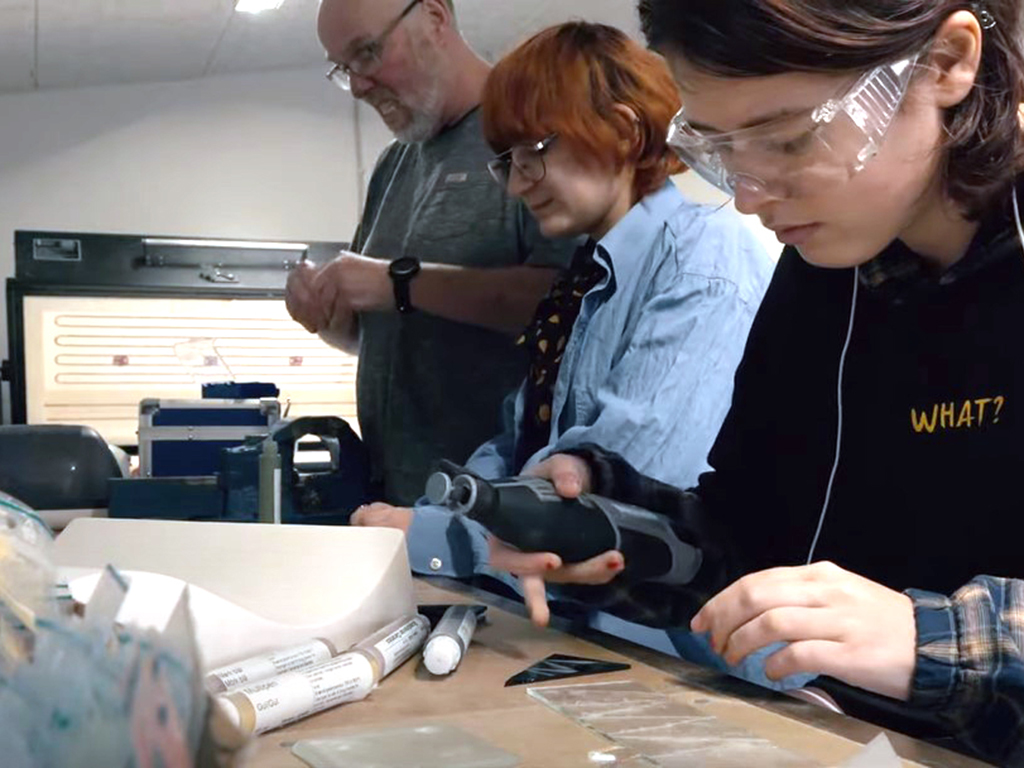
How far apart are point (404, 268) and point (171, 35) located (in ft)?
9.13

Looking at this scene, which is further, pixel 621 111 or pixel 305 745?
pixel 621 111

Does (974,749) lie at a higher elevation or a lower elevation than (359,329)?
lower

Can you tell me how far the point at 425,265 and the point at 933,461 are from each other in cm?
83

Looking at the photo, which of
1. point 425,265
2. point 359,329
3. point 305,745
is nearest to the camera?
point 305,745

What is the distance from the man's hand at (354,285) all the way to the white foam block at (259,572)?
0.64 meters

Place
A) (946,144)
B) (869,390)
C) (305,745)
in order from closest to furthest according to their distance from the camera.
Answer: (305,745) < (946,144) < (869,390)

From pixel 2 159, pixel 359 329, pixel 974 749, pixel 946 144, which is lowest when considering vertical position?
pixel 974 749

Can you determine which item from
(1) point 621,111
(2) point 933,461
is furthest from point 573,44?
(2) point 933,461

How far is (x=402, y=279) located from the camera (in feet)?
4.99

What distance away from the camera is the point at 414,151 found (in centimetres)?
186

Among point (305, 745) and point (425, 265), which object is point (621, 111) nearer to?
point (425, 265)

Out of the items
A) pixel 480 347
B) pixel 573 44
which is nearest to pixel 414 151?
pixel 480 347

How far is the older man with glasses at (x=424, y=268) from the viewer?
1524mm

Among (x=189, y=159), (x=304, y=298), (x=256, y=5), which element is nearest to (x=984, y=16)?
(x=304, y=298)
